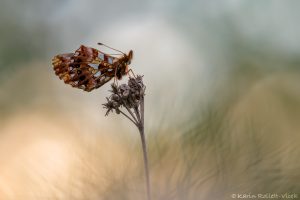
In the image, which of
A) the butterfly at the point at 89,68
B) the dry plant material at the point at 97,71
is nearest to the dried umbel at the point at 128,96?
the dry plant material at the point at 97,71

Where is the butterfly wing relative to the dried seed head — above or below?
above

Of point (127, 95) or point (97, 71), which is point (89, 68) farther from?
point (127, 95)

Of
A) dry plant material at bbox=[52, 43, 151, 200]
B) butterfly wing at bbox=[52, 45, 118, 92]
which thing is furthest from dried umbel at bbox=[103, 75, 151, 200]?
butterfly wing at bbox=[52, 45, 118, 92]

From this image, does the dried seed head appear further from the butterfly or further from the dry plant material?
the butterfly

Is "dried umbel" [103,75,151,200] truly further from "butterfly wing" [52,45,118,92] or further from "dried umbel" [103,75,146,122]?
"butterfly wing" [52,45,118,92]

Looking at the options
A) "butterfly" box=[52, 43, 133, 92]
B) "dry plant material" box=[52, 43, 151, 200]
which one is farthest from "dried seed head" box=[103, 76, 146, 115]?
"butterfly" box=[52, 43, 133, 92]

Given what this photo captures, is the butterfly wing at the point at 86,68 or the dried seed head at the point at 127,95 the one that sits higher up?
the butterfly wing at the point at 86,68

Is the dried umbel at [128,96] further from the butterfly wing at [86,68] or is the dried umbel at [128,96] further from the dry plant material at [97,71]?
the butterfly wing at [86,68]

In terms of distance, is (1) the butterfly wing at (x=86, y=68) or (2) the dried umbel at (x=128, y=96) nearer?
(2) the dried umbel at (x=128, y=96)

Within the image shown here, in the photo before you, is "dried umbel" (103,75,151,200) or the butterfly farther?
the butterfly
